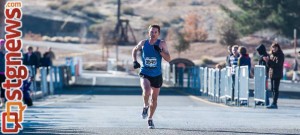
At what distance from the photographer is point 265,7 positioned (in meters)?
60.8

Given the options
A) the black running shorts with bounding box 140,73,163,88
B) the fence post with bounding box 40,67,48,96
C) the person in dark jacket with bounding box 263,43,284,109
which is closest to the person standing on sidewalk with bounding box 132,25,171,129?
the black running shorts with bounding box 140,73,163,88

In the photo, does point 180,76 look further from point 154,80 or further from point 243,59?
point 154,80

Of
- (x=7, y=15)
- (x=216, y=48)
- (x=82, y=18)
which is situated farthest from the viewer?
(x=82, y=18)

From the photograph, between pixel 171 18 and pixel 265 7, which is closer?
pixel 265 7

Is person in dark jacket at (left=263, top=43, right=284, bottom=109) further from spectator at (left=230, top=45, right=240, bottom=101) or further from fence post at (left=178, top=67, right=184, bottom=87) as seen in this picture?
Result: fence post at (left=178, top=67, right=184, bottom=87)

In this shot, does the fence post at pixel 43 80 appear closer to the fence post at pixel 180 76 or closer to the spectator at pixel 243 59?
the spectator at pixel 243 59

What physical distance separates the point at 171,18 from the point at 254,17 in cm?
5220

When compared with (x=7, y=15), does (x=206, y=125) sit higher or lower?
lower

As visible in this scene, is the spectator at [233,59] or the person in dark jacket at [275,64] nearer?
the person in dark jacket at [275,64]

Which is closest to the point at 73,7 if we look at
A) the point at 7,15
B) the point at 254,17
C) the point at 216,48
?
the point at 216,48

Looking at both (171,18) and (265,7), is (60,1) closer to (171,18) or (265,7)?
(171,18)

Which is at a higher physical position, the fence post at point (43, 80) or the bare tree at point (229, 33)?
the bare tree at point (229, 33)

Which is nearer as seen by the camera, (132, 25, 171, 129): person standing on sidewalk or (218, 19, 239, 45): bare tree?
(132, 25, 171, 129): person standing on sidewalk

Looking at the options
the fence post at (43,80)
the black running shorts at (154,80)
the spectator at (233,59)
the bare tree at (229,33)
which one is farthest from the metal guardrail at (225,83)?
the bare tree at (229,33)
